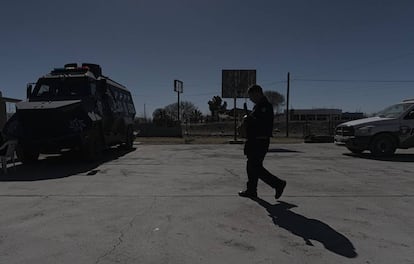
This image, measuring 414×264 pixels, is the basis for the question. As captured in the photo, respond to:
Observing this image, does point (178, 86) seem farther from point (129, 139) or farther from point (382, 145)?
point (382, 145)

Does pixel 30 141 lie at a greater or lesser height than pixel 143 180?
greater

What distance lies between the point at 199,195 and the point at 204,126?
5694 centimetres

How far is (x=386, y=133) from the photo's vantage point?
47.3 ft

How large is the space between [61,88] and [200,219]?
9123 mm

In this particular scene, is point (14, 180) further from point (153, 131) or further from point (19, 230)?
point (153, 131)

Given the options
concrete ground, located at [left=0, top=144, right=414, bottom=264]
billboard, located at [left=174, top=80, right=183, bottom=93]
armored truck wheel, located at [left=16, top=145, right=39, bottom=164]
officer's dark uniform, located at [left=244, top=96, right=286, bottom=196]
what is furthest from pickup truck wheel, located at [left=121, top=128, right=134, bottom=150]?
billboard, located at [left=174, top=80, right=183, bottom=93]

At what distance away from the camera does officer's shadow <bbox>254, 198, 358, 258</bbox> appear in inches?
175

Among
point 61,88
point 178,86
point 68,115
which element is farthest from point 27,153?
point 178,86

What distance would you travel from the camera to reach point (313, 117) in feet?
349

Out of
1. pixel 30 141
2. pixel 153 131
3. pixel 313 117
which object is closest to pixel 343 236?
pixel 30 141

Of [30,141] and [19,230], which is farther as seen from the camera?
[30,141]

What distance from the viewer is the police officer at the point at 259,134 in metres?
6.69

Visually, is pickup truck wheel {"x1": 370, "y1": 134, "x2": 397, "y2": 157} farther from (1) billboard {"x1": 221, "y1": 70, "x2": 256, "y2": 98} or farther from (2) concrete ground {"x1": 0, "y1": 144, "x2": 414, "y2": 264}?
(1) billboard {"x1": 221, "y1": 70, "x2": 256, "y2": 98}

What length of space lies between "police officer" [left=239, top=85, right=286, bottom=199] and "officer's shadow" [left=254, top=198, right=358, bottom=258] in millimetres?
483
